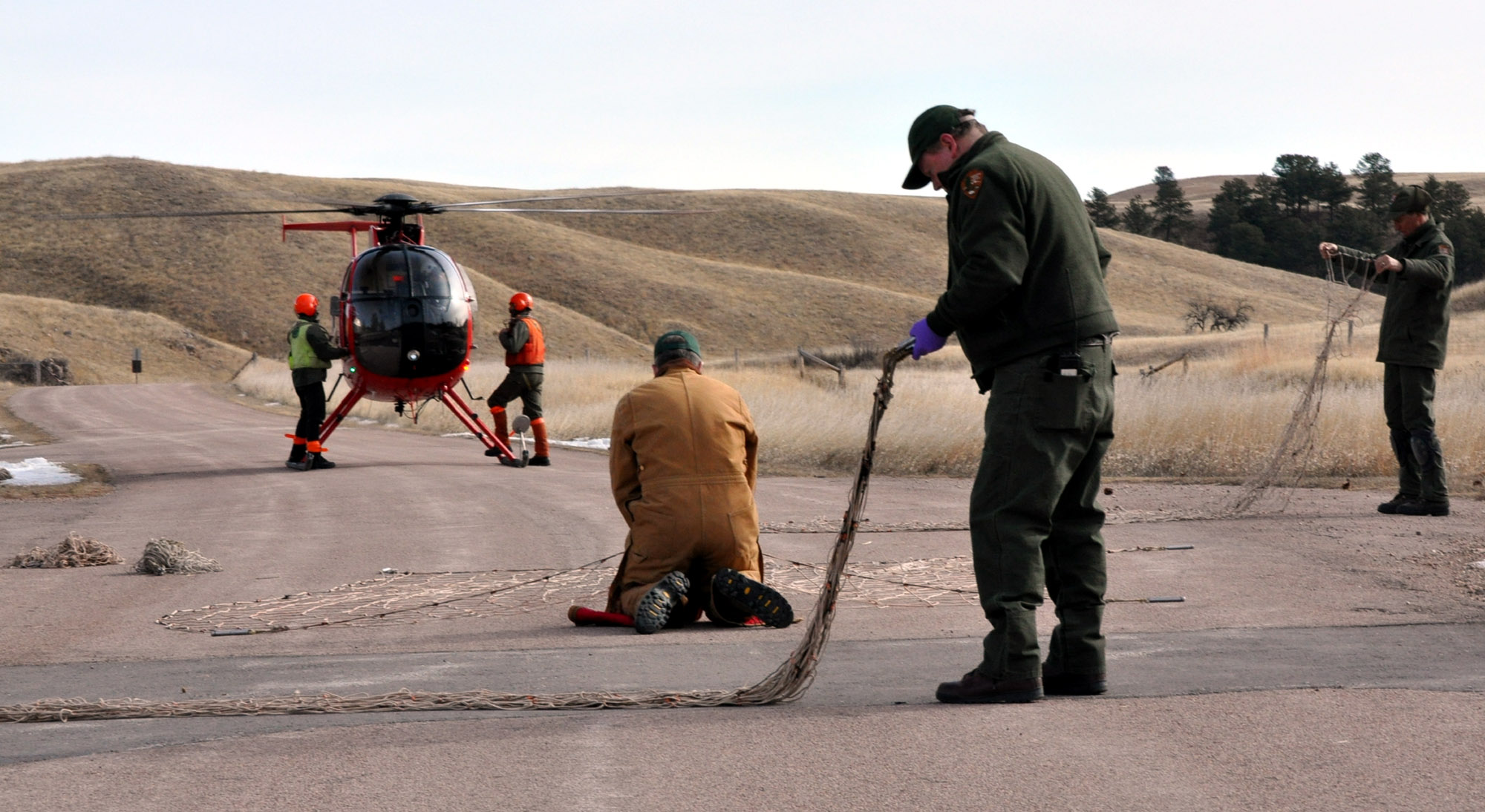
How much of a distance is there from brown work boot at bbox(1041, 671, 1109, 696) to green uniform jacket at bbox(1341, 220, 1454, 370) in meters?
6.41

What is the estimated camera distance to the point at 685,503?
708 cm

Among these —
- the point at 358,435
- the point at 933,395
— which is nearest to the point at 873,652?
the point at 933,395

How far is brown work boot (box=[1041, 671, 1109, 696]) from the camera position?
209 inches

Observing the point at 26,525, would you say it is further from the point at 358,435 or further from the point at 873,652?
the point at 358,435

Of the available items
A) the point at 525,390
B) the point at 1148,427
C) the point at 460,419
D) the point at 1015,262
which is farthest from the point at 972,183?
the point at 460,419

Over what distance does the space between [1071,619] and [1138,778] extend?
1250mm

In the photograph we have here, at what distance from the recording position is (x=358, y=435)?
2498 centimetres

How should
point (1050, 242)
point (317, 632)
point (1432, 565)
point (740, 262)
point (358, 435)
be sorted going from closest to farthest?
point (1050, 242) < point (317, 632) < point (1432, 565) < point (358, 435) < point (740, 262)

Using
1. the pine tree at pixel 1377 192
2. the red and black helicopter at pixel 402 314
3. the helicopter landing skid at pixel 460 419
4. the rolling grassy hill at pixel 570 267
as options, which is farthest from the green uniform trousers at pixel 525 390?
the pine tree at pixel 1377 192

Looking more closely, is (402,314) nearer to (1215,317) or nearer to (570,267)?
(1215,317)

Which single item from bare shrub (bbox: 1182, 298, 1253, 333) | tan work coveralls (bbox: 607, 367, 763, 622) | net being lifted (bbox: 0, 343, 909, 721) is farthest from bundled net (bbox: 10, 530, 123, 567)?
bare shrub (bbox: 1182, 298, 1253, 333)

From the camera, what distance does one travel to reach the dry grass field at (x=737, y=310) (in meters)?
17.1

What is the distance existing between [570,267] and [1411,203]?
92.3 meters

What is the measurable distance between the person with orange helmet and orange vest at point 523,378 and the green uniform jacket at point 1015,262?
1327 centimetres
